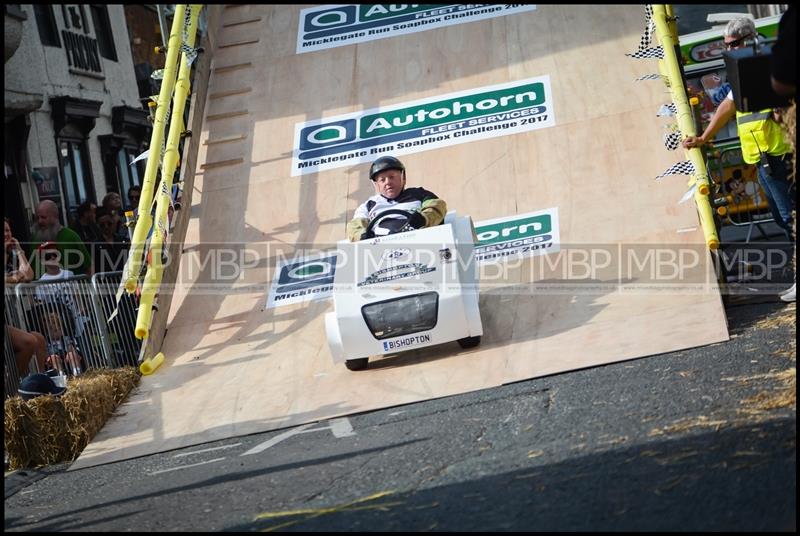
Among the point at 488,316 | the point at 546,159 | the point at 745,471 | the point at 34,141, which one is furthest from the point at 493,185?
the point at 34,141

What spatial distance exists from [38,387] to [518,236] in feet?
14.5

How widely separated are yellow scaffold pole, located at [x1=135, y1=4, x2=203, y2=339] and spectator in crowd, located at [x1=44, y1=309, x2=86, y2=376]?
27.9 inches

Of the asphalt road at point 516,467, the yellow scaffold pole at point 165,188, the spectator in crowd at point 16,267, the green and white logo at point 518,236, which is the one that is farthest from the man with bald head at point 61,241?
the asphalt road at point 516,467

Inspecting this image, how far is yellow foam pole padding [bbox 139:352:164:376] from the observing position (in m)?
10.0

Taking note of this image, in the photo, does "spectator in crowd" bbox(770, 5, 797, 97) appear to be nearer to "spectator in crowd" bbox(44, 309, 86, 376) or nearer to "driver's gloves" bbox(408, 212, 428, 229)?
"driver's gloves" bbox(408, 212, 428, 229)

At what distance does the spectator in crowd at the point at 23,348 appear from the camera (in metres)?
10.1

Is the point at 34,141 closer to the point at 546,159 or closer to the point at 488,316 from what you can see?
the point at 546,159

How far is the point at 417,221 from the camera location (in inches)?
378

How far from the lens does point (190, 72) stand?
544 inches

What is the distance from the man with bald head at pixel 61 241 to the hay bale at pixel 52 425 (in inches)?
141

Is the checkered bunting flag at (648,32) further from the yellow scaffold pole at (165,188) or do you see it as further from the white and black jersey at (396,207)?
the yellow scaffold pole at (165,188)

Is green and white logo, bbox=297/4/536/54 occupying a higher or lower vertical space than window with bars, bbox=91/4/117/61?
lower

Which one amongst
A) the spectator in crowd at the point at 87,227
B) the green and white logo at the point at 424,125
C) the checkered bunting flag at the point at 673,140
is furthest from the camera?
the spectator in crowd at the point at 87,227

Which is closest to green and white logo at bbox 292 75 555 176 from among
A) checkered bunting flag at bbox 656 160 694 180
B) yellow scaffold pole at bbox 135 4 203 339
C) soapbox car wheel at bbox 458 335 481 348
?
yellow scaffold pole at bbox 135 4 203 339
